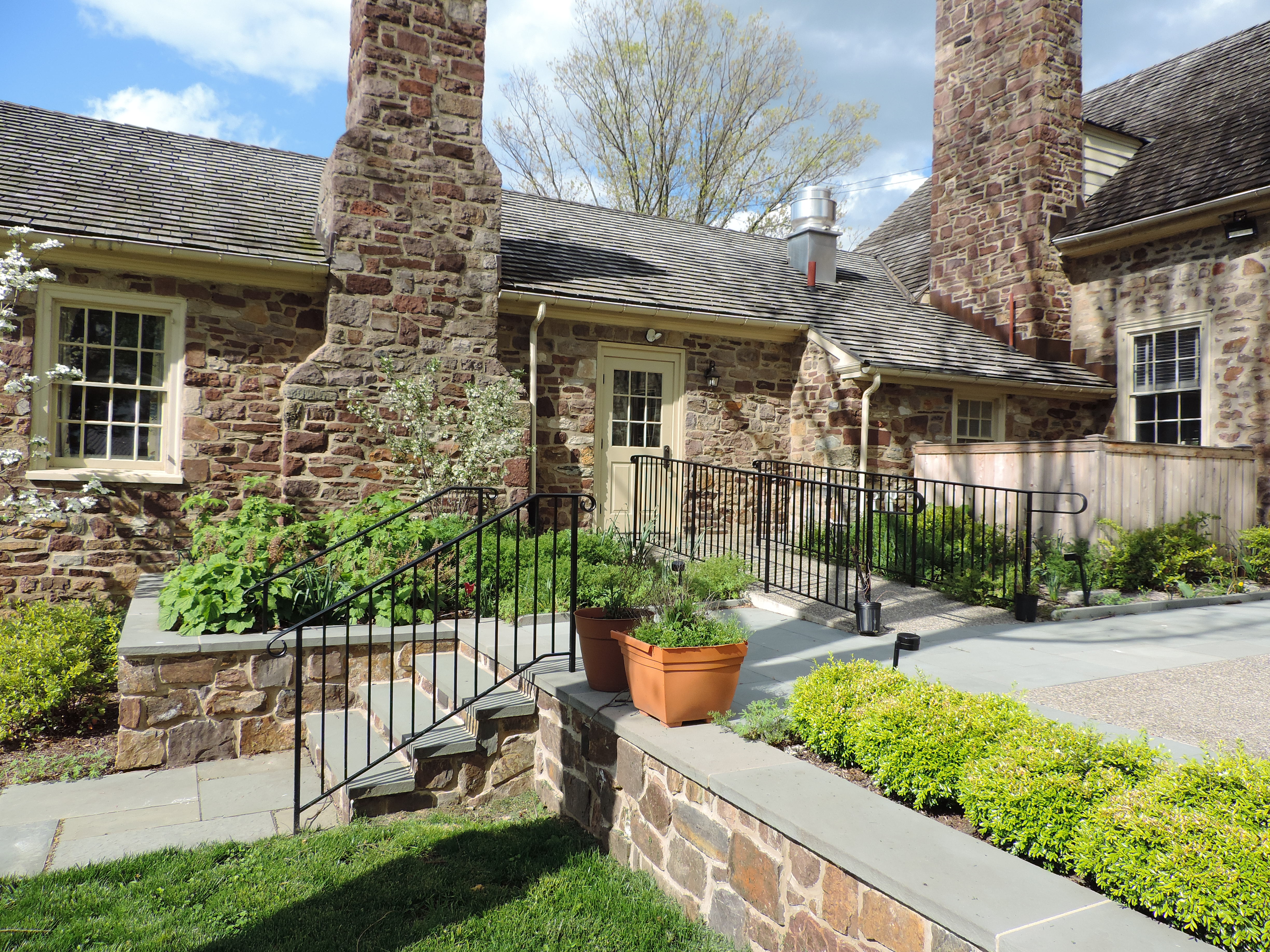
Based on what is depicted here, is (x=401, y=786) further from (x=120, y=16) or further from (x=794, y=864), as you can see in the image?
(x=120, y=16)

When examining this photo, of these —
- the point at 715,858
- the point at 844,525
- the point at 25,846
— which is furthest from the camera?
the point at 844,525

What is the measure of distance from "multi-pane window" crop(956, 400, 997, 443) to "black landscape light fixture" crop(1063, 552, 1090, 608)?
371cm

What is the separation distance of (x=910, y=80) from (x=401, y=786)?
20084 mm

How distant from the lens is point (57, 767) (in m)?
4.79

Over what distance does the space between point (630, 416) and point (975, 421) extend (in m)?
5.13

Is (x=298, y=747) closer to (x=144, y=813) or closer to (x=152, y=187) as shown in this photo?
(x=144, y=813)

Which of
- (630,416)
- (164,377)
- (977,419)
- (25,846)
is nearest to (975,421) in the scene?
(977,419)

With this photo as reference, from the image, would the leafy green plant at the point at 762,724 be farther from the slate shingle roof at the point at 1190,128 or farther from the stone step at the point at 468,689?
the slate shingle roof at the point at 1190,128

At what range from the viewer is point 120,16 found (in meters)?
8.53

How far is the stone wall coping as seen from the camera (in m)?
1.94

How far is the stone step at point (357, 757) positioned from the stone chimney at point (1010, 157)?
10.9m

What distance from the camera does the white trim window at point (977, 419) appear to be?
1088 centimetres

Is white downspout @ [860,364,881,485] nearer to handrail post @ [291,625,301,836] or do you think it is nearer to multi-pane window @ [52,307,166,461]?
handrail post @ [291,625,301,836]

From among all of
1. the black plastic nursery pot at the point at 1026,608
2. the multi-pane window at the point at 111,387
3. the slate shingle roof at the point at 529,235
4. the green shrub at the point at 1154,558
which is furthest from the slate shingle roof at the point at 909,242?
the multi-pane window at the point at 111,387
